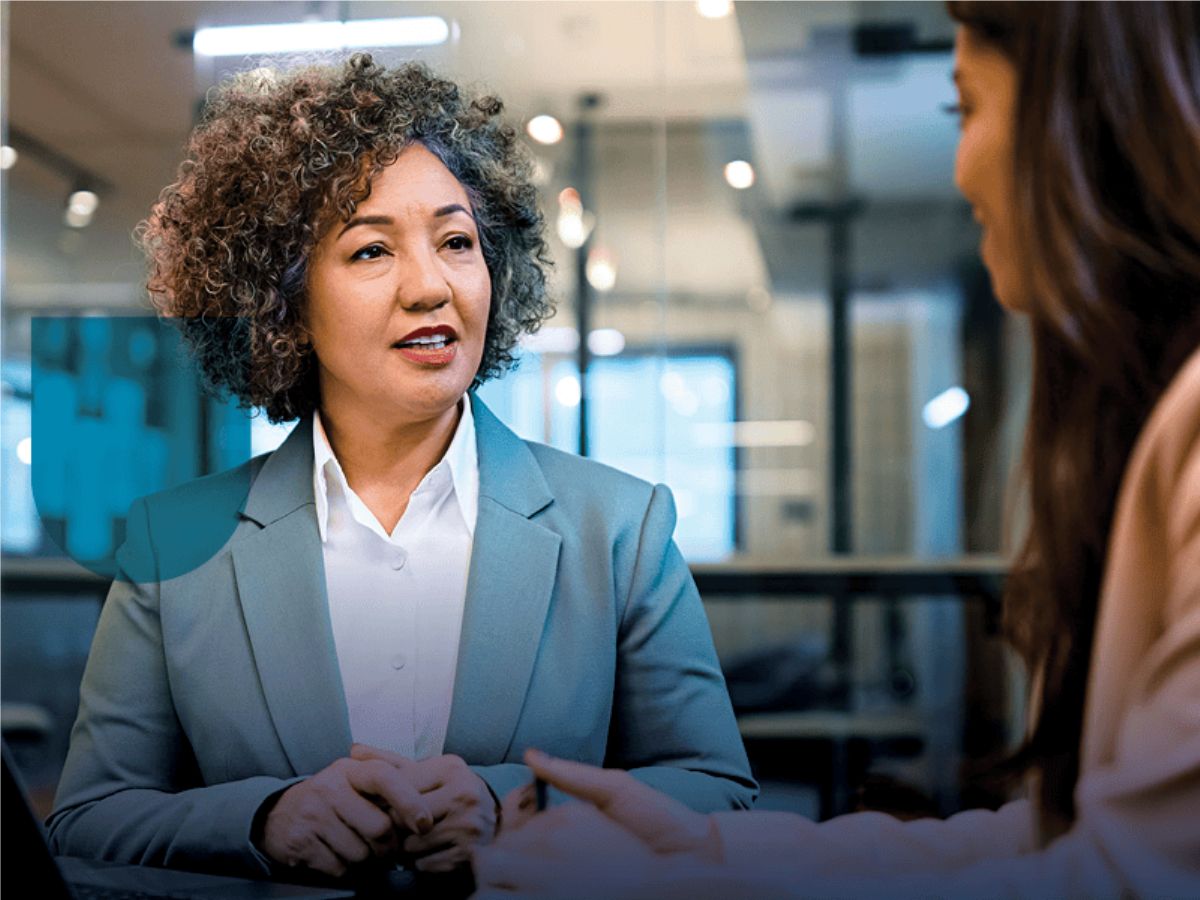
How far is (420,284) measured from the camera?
1.75 meters

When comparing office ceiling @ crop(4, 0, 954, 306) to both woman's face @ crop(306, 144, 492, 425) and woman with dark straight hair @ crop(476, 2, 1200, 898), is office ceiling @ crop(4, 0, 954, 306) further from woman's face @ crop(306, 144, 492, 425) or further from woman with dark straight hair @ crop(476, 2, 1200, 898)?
woman with dark straight hair @ crop(476, 2, 1200, 898)

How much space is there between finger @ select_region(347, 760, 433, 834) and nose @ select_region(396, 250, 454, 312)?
2.12 feet

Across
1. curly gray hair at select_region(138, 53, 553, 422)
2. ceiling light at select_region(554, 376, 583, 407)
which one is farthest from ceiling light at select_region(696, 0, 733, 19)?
ceiling light at select_region(554, 376, 583, 407)

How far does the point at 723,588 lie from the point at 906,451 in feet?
1.47

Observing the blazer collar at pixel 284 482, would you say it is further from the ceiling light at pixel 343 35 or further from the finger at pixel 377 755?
the ceiling light at pixel 343 35

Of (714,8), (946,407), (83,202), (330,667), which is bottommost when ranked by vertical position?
(330,667)

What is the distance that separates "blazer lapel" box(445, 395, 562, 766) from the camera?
5.73ft

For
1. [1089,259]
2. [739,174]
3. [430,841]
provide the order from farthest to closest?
1. [739,174]
2. [430,841]
3. [1089,259]

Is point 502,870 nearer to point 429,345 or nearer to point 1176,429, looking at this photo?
point 429,345

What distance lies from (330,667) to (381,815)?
0.22 meters

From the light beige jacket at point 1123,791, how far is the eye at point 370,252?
91 cm

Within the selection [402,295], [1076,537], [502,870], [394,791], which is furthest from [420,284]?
[1076,537]

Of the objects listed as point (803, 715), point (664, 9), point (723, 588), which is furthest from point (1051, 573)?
point (664, 9)

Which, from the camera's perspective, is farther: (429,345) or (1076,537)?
(429,345)
